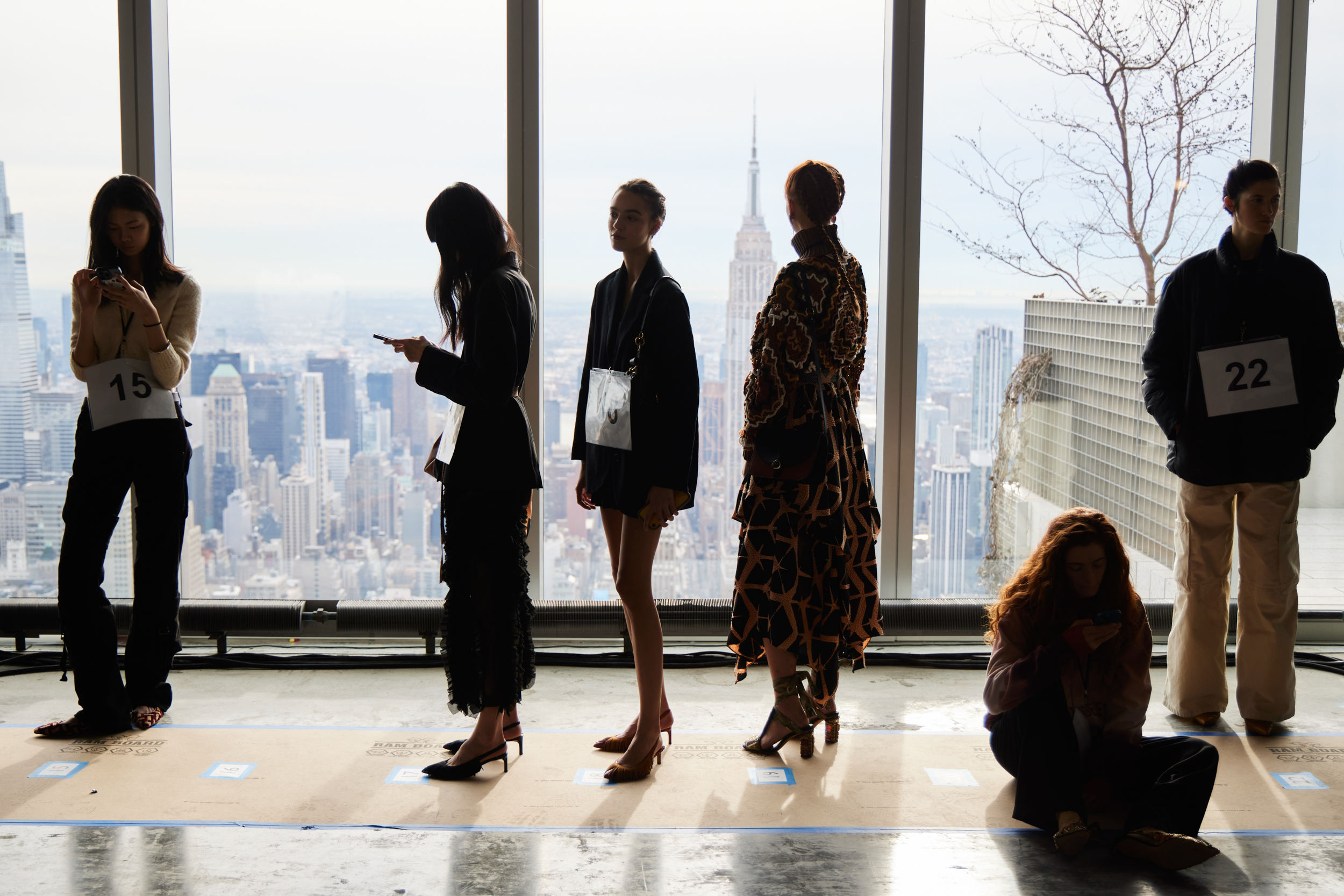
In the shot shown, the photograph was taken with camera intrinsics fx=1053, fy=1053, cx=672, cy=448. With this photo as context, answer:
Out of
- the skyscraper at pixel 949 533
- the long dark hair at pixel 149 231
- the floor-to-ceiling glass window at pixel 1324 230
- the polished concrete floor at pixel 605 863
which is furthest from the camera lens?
the skyscraper at pixel 949 533

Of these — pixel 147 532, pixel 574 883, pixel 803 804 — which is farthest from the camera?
pixel 147 532

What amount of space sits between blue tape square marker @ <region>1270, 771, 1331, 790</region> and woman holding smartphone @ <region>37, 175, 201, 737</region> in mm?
3044

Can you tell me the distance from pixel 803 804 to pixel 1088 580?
0.85m

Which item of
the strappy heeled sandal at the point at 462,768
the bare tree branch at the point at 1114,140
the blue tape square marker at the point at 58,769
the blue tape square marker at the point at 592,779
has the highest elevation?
the bare tree branch at the point at 1114,140

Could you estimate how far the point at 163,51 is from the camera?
3.69m

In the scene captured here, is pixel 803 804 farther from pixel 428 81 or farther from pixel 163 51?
Result: pixel 163 51

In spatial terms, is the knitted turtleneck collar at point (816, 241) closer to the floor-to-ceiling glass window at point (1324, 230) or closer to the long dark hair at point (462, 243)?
the long dark hair at point (462, 243)

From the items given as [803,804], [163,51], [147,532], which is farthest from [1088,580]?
[163,51]

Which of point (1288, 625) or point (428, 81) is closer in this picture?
point (1288, 625)

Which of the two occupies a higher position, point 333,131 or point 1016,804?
point 333,131

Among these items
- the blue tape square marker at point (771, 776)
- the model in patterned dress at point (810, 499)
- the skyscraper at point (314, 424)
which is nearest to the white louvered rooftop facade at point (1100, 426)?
the model in patterned dress at point (810, 499)

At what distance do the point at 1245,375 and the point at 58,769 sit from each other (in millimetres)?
3331

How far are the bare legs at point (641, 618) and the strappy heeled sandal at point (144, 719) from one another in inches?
54.9

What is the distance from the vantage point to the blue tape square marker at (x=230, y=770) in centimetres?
266
